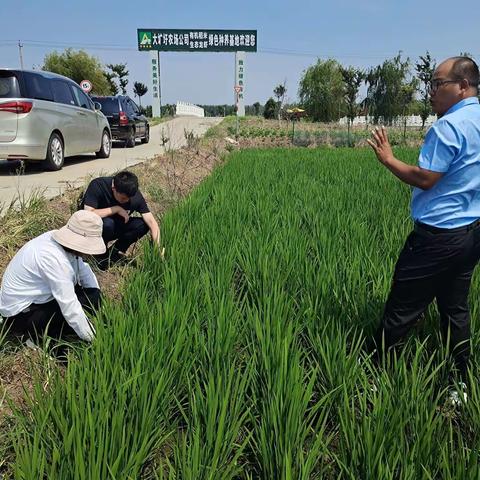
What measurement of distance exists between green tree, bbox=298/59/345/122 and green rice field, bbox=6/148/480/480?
112 feet

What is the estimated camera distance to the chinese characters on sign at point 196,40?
29.7 m

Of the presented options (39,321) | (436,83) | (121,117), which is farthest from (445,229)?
(121,117)

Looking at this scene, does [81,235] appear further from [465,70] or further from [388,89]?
[388,89]

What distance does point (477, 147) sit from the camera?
5.51 feet

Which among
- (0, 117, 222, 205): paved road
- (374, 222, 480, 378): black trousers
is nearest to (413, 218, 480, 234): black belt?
(374, 222, 480, 378): black trousers

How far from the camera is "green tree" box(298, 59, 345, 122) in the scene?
35250 mm

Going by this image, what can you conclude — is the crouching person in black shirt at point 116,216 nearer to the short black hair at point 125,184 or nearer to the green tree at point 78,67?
the short black hair at point 125,184

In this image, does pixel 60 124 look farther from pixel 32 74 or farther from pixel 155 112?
pixel 155 112

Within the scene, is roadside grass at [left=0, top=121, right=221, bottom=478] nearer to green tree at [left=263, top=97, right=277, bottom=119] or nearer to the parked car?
the parked car

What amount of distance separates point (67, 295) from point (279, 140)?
54.8 ft

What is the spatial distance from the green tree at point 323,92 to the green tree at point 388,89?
2.97 meters

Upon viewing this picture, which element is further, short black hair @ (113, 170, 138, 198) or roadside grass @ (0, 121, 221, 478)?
short black hair @ (113, 170, 138, 198)

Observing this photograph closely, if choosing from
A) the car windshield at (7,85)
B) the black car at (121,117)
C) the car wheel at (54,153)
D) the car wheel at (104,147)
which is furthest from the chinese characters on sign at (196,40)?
the car windshield at (7,85)

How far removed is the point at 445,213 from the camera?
1745 millimetres
